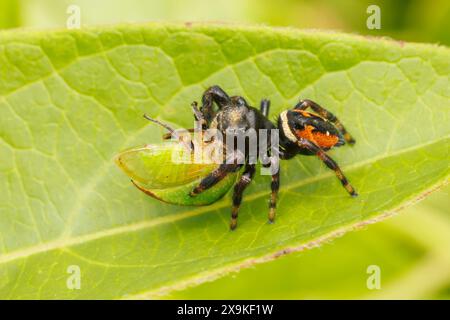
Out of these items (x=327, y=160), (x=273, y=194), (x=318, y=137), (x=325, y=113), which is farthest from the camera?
(x=318, y=137)

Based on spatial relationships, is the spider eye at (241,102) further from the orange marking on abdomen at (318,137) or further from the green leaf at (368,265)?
the green leaf at (368,265)

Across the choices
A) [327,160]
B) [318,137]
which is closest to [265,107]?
[318,137]

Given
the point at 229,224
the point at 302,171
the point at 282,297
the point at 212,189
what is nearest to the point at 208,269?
the point at 229,224

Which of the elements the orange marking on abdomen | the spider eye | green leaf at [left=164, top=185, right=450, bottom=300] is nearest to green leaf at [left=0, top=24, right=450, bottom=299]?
the spider eye

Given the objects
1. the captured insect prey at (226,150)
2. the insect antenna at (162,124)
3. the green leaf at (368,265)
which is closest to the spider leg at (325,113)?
the captured insect prey at (226,150)

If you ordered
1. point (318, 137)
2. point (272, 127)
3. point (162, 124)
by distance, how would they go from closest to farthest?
point (162, 124) < point (318, 137) < point (272, 127)

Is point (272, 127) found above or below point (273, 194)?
above

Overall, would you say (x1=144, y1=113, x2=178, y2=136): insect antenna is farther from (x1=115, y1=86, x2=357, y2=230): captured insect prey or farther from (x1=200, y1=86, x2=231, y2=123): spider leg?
(x1=200, y1=86, x2=231, y2=123): spider leg

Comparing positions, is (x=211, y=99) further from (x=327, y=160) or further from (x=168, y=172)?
(x=327, y=160)
